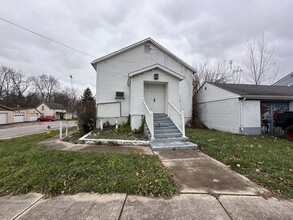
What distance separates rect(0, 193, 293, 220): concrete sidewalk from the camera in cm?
202

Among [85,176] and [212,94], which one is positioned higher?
[212,94]

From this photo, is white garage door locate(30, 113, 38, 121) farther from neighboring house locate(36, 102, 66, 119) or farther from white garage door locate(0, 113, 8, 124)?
white garage door locate(0, 113, 8, 124)

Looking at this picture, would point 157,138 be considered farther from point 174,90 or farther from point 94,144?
point 174,90

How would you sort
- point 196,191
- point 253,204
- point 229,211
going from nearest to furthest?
point 229,211 → point 253,204 → point 196,191

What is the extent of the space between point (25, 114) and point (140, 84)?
38749 millimetres

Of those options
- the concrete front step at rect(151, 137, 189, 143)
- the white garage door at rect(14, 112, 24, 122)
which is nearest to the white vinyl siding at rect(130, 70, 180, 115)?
the concrete front step at rect(151, 137, 189, 143)

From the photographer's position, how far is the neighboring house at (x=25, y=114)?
103ft

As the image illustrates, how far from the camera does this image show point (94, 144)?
248 inches

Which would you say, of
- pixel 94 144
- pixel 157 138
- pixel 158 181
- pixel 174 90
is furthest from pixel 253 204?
pixel 174 90

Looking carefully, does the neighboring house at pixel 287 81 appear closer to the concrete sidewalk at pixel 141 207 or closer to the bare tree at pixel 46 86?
the concrete sidewalk at pixel 141 207

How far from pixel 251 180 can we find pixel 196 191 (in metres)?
1.43

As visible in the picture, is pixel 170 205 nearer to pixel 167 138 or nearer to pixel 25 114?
pixel 167 138

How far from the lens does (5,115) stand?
2750 cm

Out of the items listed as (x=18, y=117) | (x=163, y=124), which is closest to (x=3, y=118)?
(x=18, y=117)
